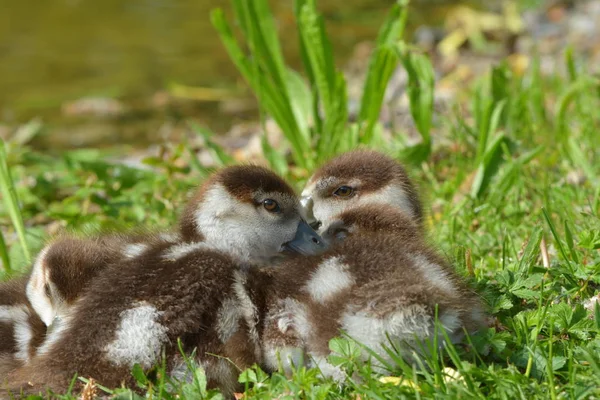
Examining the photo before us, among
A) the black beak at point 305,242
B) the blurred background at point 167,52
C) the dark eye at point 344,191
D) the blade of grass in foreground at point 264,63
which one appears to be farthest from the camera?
the blurred background at point 167,52

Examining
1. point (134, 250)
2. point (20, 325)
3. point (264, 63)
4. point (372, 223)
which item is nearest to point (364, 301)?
point (372, 223)

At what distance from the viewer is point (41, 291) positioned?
11.0ft

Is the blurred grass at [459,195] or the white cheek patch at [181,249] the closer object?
the blurred grass at [459,195]

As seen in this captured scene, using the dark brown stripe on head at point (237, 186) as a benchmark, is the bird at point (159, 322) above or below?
below

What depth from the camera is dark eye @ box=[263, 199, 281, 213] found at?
3.51 metres

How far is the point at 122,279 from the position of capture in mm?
3053

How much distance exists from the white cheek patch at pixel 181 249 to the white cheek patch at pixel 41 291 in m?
0.47

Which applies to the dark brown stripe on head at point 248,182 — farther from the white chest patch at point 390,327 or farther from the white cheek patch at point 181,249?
the white chest patch at point 390,327

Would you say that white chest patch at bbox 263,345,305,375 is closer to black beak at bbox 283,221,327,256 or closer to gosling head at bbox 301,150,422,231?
black beak at bbox 283,221,327,256

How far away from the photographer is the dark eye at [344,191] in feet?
12.7

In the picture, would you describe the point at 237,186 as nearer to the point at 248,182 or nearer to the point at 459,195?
the point at 248,182

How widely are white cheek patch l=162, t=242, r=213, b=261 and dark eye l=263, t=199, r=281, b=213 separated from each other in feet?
1.00

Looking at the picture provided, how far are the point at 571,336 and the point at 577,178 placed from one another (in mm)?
2019

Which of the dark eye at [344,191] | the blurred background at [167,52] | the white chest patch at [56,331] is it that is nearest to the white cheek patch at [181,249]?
the white chest patch at [56,331]
